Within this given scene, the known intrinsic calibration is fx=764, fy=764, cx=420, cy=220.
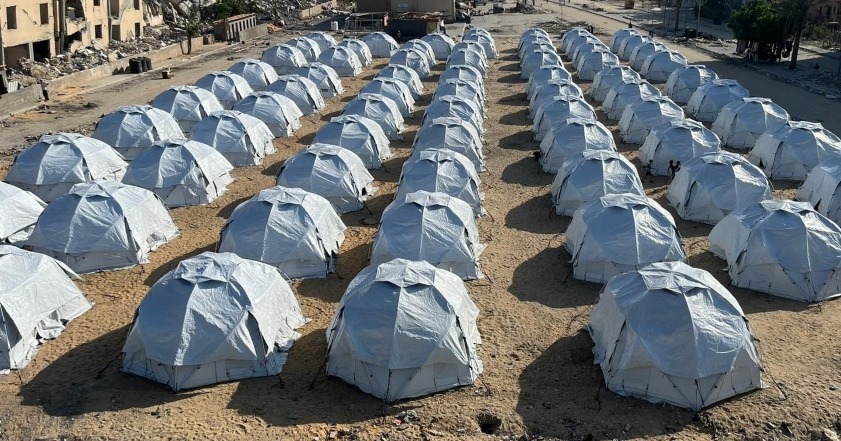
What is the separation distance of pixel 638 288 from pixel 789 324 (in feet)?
14.5

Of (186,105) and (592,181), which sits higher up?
(186,105)

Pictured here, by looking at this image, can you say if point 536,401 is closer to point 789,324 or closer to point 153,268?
point 789,324

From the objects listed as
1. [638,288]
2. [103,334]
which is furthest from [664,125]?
[103,334]

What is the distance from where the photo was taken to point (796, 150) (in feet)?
88.3

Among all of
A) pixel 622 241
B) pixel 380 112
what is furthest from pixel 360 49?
pixel 622 241

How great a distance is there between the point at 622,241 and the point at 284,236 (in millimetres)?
8870

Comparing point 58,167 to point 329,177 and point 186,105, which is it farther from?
point 329,177

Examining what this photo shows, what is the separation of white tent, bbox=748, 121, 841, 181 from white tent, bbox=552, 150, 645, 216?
21.3ft

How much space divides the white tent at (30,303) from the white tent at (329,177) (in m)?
8.03

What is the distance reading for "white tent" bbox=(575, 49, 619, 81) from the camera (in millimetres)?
45844

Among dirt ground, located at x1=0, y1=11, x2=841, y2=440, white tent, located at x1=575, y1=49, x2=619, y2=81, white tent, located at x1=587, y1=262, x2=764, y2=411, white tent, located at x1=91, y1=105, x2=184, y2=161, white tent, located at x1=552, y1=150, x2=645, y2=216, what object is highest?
white tent, located at x1=575, y1=49, x2=619, y2=81

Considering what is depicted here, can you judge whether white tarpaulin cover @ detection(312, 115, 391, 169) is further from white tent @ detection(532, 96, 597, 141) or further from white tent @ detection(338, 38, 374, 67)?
white tent @ detection(338, 38, 374, 67)

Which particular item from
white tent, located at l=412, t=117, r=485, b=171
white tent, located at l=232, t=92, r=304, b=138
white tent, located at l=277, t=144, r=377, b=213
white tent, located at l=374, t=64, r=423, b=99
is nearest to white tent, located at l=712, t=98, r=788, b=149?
white tent, located at l=412, t=117, r=485, b=171

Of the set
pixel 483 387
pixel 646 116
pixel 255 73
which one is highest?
pixel 255 73
